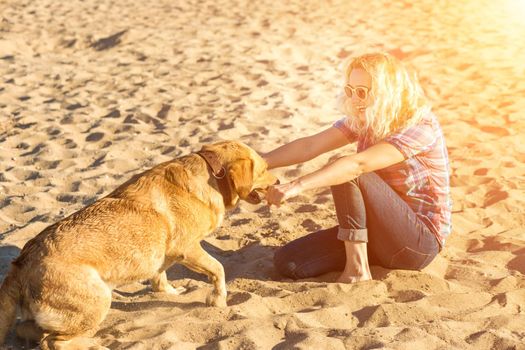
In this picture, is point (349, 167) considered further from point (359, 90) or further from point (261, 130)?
point (261, 130)

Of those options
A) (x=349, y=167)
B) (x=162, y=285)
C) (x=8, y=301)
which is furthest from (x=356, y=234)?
(x=8, y=301)

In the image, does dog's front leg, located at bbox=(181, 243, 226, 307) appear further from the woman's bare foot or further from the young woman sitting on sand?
the woman's bare foot

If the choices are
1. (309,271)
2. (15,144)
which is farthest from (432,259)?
(15,144)

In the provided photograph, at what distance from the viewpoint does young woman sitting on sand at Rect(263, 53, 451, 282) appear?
4.20m

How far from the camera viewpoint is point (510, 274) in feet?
14.6

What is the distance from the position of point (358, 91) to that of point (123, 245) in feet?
6.17

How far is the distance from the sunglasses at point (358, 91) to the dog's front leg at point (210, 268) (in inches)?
58.7

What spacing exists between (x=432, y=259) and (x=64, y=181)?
12.1 feet

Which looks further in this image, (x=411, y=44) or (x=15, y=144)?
(x=411, y=44)

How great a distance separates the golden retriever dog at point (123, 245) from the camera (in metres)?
3.48

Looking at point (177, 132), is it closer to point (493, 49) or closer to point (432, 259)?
point (432, 259)

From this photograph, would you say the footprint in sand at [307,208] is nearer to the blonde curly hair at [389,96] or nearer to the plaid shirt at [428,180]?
the plaid shirt at [428,180]

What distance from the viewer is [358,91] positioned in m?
4.36

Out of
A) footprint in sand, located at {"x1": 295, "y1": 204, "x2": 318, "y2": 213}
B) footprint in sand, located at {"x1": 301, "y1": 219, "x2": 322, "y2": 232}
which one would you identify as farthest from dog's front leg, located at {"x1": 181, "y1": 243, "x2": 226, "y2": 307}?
footprint in sand, located at {"x1": 295, "y1": 204, "x2": 318, "y2": 213}
